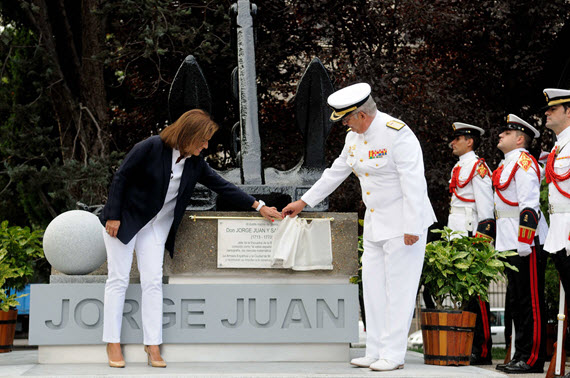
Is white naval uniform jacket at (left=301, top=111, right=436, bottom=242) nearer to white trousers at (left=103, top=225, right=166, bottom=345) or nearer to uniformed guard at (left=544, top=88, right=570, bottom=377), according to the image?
uniformed guard at (left=544, top=88, right=570, bottom=377)

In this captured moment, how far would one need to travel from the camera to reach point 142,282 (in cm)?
618

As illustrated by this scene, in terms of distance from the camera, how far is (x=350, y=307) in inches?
259

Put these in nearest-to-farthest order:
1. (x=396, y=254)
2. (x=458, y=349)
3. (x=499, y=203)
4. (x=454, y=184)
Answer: (x=396, y=254), (x=458, y=349), (x=499, y=203), (x=454, y=184)

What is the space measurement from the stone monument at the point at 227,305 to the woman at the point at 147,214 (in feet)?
0.86

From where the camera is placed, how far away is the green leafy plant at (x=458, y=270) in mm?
6723

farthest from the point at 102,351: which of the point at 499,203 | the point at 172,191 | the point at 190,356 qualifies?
the point at 499,203

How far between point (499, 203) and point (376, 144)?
2.23 meters

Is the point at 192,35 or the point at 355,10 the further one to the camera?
the point at 355,10

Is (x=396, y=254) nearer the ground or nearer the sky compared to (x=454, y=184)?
nearer the ground

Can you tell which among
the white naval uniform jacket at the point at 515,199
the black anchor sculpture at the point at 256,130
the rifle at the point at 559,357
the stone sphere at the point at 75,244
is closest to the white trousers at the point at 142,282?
the stone sphere at the point at 75,244

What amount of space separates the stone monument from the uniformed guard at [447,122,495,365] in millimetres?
1864

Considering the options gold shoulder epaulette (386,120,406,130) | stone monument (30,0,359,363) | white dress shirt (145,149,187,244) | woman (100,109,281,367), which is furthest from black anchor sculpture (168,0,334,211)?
gold shoulder epaulette (386,120,406,130)

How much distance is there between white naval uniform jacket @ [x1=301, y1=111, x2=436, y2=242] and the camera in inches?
235

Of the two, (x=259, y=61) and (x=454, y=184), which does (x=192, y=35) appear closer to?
(x=259, y=61)
